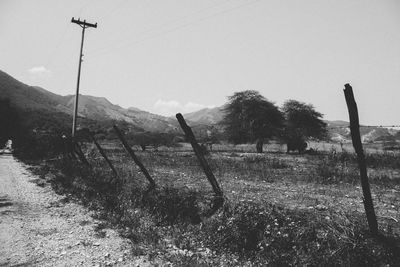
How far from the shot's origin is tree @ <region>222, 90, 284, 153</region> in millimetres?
40281

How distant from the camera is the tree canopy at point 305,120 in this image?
43.3 metres

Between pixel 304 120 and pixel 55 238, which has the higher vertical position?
pixel 304 120

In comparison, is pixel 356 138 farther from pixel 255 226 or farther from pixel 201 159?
pixel 201 159

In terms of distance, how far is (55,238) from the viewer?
580 cm

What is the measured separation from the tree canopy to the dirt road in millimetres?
38617

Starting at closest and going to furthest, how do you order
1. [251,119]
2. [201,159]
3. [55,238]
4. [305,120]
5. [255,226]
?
[255,226] → [55,238] → [201,159] → [251,119] → [305,120]

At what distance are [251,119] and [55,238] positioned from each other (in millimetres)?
36783

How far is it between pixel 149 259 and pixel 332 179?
8.74m

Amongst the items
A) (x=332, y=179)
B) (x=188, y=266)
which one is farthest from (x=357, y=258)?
(x=332, y=179)

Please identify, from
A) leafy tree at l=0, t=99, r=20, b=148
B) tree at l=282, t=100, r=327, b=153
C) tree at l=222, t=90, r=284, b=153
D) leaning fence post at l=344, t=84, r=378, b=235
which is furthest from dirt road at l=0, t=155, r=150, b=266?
tree at l=282, t=100, r=327, b=153

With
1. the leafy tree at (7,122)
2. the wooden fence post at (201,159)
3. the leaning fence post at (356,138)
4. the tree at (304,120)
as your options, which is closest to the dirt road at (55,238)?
the wooden fence post at (201,159)

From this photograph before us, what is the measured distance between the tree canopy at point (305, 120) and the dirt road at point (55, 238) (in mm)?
38617

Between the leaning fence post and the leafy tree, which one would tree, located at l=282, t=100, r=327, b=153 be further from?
the leaning fence post

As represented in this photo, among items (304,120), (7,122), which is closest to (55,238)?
(7,122)
